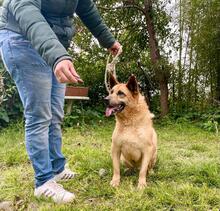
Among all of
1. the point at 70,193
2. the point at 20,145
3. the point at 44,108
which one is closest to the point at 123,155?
the point at 70,193

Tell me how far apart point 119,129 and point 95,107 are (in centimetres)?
479

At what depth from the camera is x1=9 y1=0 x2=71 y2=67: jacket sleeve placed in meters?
1.84

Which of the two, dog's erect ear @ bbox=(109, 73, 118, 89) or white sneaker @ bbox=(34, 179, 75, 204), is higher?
dog's erect ear @ bbox=(109, 73, 118, 89)

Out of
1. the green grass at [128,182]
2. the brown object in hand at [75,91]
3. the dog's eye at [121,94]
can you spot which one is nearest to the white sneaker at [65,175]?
the green grass at [128,182]

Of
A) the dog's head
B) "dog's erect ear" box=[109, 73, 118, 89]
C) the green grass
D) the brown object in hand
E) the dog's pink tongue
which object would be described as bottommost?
the green grass

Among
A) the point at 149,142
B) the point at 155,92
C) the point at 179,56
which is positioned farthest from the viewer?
the point at 155,92

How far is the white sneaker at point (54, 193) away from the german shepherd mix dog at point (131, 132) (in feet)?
1.54

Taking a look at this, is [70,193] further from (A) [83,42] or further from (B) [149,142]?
(A) [83,42]

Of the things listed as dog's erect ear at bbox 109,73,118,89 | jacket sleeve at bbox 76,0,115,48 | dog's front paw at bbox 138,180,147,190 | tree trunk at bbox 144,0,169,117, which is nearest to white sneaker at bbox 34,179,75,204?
dog's front paw at bbox 138,180,147,190

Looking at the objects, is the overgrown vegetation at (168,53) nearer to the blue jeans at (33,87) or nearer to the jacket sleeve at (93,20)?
the jacket sleeve at (93,20)

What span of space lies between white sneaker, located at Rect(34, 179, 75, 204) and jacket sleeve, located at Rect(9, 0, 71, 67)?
114cm

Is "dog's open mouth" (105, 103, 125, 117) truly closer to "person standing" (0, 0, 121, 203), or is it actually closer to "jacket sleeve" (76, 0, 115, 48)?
"jacket sleeve" (76, 0, 115, 48)

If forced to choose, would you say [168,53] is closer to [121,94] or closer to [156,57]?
[156,57]

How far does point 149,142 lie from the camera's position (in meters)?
3.15
